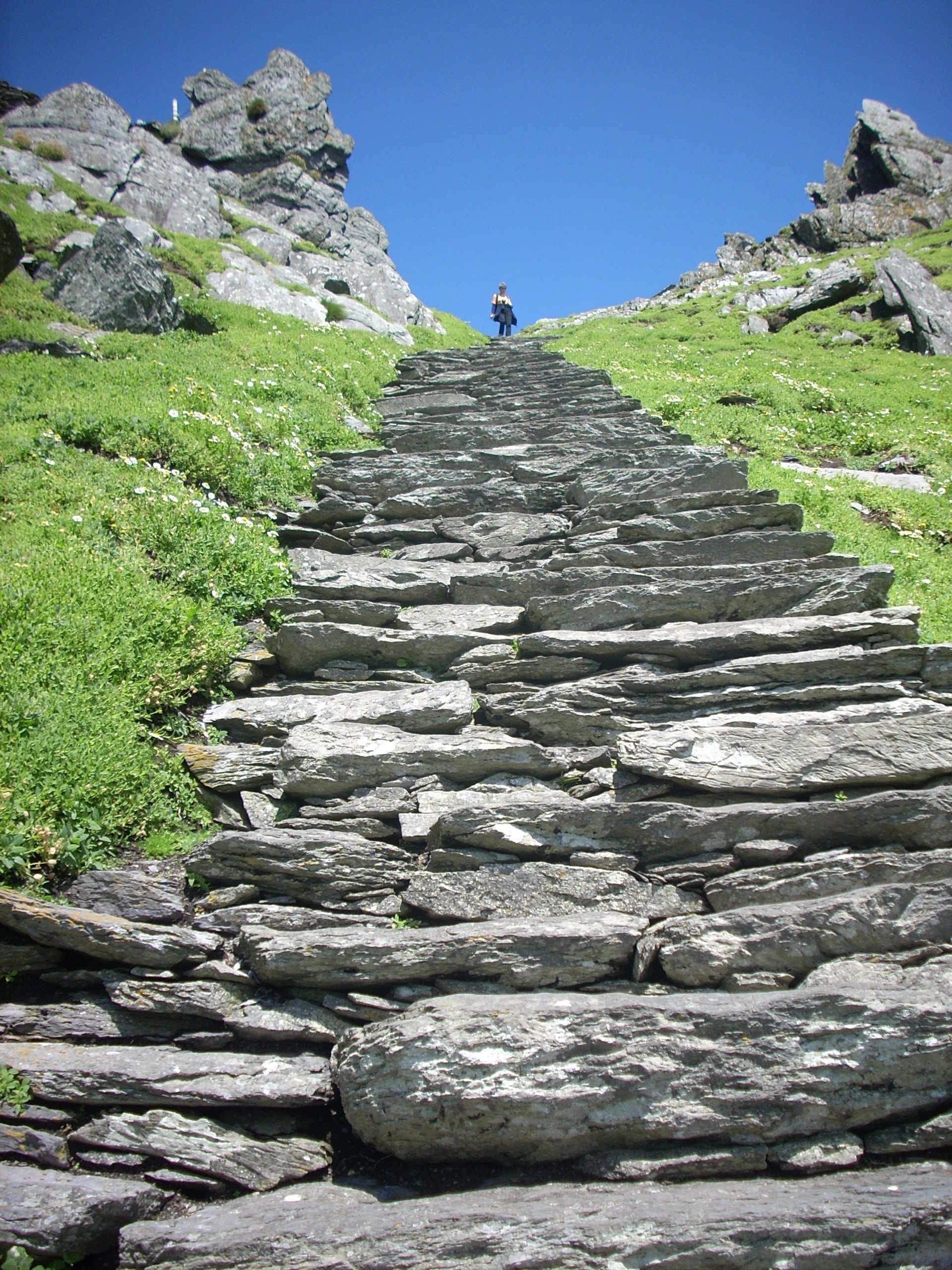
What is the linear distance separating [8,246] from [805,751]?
1959 cm

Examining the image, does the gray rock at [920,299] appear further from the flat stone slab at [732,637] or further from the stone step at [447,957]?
the stone step at [447,957]

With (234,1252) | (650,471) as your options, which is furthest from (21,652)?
(650,471)

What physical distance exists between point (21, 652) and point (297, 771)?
279cm

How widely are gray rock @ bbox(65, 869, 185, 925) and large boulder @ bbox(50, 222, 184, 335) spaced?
16238 mm

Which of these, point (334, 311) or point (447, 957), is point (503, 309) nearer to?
point (334, 311)

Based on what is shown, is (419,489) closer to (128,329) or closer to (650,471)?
(650,471)

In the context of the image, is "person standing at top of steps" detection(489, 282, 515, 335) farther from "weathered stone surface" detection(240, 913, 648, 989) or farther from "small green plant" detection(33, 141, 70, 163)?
"weathered stone surface" detection(240, 913, 648, 989)

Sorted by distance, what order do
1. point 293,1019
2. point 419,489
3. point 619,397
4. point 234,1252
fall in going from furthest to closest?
point 619,397 → point 419,489 → point 293,1019 → point 234,1252

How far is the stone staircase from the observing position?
3875 millimetres

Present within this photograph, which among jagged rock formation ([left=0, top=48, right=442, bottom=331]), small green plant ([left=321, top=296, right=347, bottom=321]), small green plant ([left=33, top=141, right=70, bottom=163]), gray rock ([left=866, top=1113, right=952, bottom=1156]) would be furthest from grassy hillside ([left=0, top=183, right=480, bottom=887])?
small green plant ([left=33, top=141, right=70, bottom=163])

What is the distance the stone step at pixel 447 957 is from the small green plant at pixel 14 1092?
137 centimetres

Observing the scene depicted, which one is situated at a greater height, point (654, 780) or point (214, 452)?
point (214, 452)

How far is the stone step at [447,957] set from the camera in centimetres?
495

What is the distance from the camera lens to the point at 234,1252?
372 centimetres
